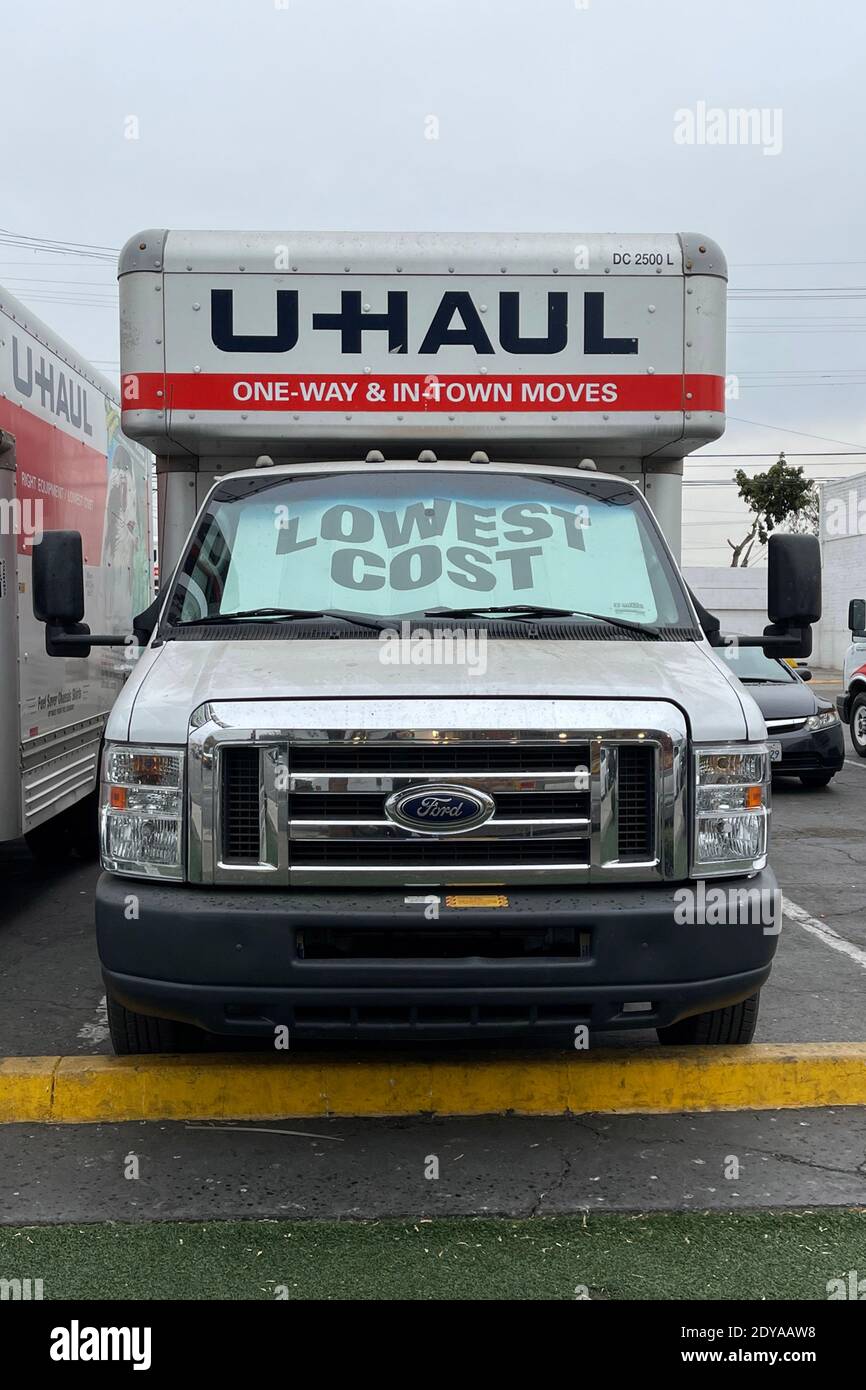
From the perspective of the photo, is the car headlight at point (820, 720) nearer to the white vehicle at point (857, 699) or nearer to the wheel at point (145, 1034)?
the white vehicle at point (857, 699)

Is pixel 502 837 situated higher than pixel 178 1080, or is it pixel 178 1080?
pixel 502 837

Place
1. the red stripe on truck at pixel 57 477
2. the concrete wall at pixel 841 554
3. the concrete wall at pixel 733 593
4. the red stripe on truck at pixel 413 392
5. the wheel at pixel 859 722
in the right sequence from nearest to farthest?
1. the red stripe on truck at pixel 413 392
2. the red stripe on truck at pixel 57 477
3. the wheel at pixel 859 722
4. the concrete wall at pixel 841 554
5. the concrete wall at pixel 733 593

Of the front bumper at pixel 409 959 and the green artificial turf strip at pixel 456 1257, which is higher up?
the front bumper at pixel 409 959

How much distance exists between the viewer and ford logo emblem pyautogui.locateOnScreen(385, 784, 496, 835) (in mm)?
3783

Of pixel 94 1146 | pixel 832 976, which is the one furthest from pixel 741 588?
pixel 94 1146

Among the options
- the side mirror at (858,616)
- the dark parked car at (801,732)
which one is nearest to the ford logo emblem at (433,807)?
the dark parked car at (801,732)

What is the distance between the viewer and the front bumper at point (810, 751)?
1275 centimetres

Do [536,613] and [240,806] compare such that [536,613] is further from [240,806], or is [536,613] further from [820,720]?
[820,720]

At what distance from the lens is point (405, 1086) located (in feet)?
14.7

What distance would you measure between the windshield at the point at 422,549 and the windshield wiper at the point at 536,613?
0.14 feet

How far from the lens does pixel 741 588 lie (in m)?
44.2

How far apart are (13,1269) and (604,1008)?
1795 millimetres

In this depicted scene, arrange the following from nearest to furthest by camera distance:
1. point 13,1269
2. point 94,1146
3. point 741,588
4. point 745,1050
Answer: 1. point 13,1269
2. point 94,1146
3. point 745,1050
4. point 741,588

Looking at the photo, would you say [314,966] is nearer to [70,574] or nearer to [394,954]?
[394,954]
